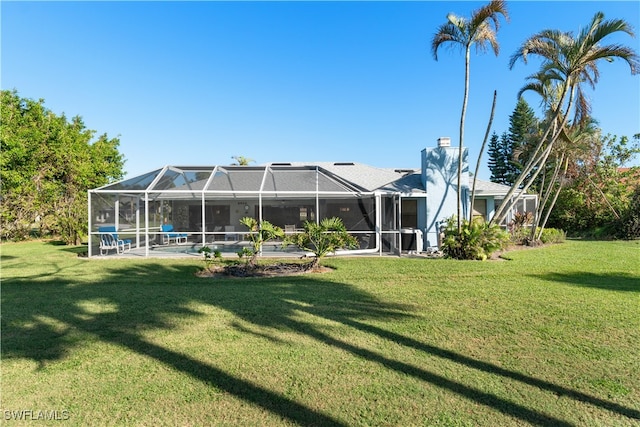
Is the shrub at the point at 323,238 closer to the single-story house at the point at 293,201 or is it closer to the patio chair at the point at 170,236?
the single-story house at the point at 293,201

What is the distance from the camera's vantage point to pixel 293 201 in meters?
17.0

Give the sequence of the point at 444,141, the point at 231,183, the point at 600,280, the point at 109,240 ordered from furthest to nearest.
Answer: the point at 444,141 → the point at 231,183 → the point at 109,240 → the point at 600,280

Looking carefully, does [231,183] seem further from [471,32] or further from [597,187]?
[597,187]

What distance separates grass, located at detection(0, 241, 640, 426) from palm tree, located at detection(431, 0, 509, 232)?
7.47 m

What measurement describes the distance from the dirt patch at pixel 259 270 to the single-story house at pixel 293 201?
2821mm

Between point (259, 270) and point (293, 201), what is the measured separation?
6.77 metres

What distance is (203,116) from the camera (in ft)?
64.2

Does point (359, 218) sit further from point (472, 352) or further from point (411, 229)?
point (472, 352)

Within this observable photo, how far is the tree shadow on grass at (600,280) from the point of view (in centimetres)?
820

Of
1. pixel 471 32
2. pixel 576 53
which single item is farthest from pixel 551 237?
pixel 471 32

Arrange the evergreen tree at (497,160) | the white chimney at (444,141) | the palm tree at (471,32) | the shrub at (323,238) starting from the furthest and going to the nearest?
1. the evergreen tree at (497,160)
2. the white chimney at (444,141)
3. the palm tree at (471,32)
4. the shrub at (323,238)

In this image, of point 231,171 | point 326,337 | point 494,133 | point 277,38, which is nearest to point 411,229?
point 231,171

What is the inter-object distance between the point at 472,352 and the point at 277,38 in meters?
14.6

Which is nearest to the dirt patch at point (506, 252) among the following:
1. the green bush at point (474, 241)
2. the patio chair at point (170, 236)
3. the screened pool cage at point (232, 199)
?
the green bush at point (474, 241)
